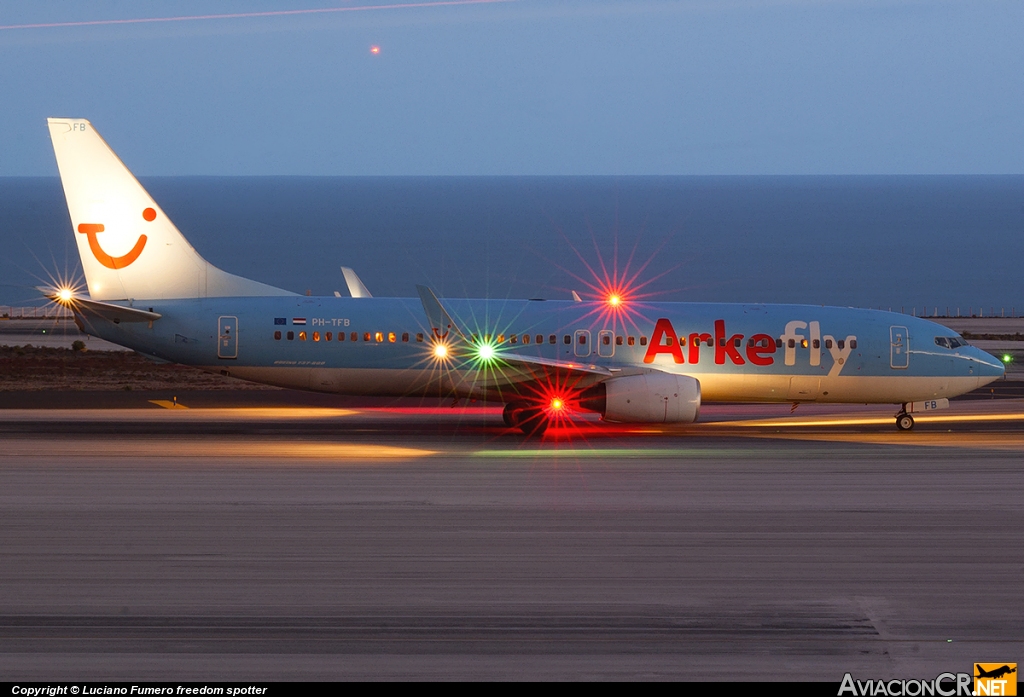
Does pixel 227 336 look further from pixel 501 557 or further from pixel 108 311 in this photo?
pixel 501 557

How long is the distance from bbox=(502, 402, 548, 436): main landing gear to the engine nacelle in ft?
7.07

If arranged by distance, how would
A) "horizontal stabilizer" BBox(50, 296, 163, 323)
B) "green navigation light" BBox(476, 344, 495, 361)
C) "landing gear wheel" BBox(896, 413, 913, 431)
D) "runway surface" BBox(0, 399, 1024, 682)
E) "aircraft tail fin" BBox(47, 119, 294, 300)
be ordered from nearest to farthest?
1. "runway surface" BBox(0, 399, 1024, 682)
2. "green navigation light" BBox(476, 344, 495, 361)
3. "horizontal stabilizer" BBox(50, 296, 163, 323)
4. "aircraft tail fin" BBox(47, 119, 294, 300)
5. "landing gear wheel" BBox(896, 413, 913, 431)

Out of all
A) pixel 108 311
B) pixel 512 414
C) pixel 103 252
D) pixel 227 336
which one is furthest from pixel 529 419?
pixel 103 252

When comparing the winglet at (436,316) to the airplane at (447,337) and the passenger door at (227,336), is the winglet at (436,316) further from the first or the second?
the passenger door at (227,336)

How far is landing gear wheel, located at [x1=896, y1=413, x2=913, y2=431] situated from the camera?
34.0 metres

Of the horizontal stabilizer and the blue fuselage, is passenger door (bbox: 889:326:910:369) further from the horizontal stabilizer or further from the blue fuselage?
the horizontal stabilizer

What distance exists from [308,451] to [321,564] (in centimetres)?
1064

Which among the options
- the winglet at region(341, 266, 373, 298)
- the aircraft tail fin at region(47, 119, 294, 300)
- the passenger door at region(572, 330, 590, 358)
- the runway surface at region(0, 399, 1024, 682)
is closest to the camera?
the runway surface at region(0, 399, 1024, 682)

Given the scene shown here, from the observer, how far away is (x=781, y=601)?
16406 millimetres

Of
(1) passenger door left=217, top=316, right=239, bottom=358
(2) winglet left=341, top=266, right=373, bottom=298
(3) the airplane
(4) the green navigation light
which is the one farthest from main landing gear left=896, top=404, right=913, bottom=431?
(1) passenger door left=217, top=316, right=239, bottom=358

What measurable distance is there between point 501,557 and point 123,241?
18954mm

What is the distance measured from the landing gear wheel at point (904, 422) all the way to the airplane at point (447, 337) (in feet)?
1.88

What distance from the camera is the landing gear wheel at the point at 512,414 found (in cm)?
3272

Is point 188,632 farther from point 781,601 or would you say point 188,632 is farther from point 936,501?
point 936,501
